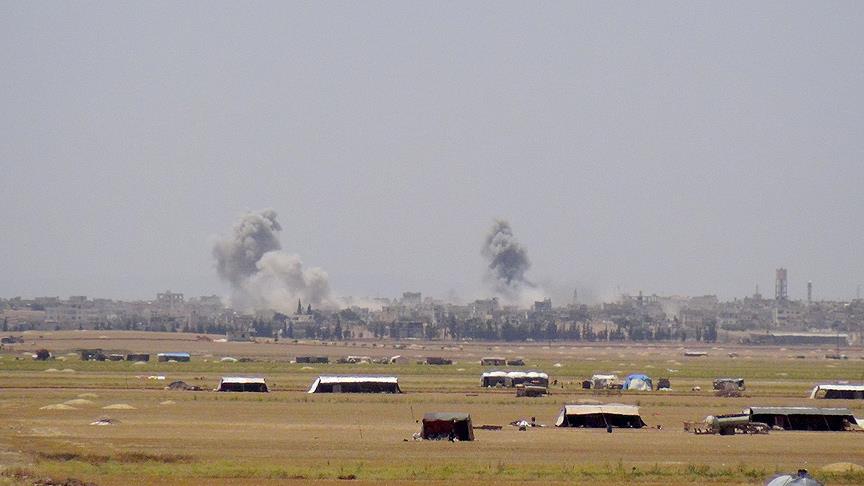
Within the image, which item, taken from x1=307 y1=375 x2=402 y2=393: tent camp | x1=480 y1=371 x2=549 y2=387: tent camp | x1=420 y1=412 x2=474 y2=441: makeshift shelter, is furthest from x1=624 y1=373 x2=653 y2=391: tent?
x1=420 y1=412 x2=474 y2=441: makeshift shelter

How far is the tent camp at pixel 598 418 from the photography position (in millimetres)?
57094

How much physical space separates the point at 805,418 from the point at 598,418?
336 inches

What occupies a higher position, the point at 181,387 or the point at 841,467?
the point at 181,387

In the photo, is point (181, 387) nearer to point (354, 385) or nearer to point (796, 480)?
point (354, 385)

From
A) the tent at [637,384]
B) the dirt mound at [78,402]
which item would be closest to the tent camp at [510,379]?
the tent at [637,384]

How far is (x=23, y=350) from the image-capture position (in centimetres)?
14962

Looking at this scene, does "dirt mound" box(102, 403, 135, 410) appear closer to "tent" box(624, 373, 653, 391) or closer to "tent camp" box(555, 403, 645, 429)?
"tent camp" box(555, 403, 645, 429)

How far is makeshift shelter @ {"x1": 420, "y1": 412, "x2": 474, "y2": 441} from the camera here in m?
51.1

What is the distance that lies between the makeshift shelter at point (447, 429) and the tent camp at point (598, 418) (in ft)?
22.6

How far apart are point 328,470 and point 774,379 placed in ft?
236

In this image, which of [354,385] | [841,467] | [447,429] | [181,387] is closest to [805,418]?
[841,467]

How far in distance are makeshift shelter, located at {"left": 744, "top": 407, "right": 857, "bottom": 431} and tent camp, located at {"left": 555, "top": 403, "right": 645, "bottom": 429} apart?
190 inches

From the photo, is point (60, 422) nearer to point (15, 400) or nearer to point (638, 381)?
point (15, 400)

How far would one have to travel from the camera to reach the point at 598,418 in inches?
2261
